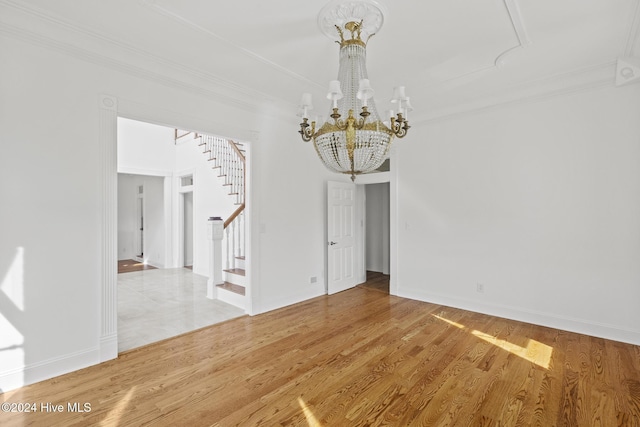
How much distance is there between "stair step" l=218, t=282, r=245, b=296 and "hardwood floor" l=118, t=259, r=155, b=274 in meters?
Result: 3.74

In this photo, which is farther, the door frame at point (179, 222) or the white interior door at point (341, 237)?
the door frame at point (179, 222)

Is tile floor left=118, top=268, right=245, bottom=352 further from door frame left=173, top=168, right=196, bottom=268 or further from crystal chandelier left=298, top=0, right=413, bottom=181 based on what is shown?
crystal chandelier left=298, top=0, right=413, bottom=181

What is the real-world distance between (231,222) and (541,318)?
487 cm

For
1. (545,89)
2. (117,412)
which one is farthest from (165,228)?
(545,89)

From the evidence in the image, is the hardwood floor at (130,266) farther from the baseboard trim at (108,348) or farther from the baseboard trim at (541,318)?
the baseboard trim at (541,318)

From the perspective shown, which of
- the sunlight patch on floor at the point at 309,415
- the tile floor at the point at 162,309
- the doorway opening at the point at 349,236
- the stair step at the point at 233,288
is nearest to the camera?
the sunlight patch on floor at the point at 309,415

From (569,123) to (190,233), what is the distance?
7962 millimetres

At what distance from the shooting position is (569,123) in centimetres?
363

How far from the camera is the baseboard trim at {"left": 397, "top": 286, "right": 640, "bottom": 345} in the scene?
10.9 feet

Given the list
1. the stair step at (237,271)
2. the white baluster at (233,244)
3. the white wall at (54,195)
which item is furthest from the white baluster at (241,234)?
the white wall at (54,195)

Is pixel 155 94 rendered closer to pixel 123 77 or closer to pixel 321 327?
pixel 123 77

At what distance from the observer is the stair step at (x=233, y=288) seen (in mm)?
4643

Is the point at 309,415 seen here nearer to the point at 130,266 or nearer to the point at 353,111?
the point at 353,111

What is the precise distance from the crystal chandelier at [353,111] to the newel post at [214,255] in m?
3.18
